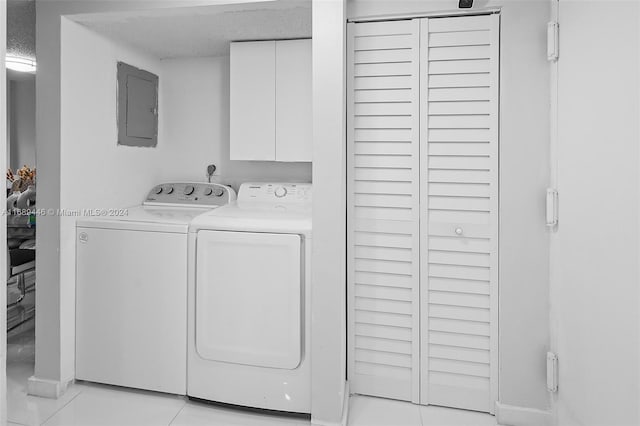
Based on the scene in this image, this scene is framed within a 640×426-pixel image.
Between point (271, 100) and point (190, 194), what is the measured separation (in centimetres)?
80

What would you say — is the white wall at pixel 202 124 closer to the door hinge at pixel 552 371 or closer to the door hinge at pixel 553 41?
the door hinge at pixel 553 41

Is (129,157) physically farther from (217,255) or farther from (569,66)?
(569,66)

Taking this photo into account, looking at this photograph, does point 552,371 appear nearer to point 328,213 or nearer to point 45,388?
point 328,213

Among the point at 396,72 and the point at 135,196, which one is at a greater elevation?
the point at 396,72

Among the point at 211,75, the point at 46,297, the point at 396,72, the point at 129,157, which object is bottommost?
the point at 46,297

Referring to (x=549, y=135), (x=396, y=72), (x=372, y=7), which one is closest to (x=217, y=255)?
(x=396, y=72)

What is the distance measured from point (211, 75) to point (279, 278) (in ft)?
5.27

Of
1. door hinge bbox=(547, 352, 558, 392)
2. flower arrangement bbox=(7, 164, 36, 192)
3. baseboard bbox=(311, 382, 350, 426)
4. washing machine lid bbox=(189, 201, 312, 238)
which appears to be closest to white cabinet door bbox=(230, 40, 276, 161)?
washing machine lid bbox=(189, 201, 312, 238)

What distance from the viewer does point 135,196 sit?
A: 8.74ft

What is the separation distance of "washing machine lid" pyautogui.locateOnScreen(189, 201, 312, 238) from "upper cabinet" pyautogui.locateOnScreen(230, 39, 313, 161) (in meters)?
0.42

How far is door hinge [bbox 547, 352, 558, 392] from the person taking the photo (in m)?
1.79

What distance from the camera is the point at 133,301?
84.9 inches

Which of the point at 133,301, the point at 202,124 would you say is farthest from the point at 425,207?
the point at 202,124

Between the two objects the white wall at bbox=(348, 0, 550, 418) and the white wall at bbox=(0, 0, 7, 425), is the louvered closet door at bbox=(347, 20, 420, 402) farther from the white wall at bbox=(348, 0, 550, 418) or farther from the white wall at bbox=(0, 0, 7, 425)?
the white wall at bbox=(0, 0, 7, 425)
